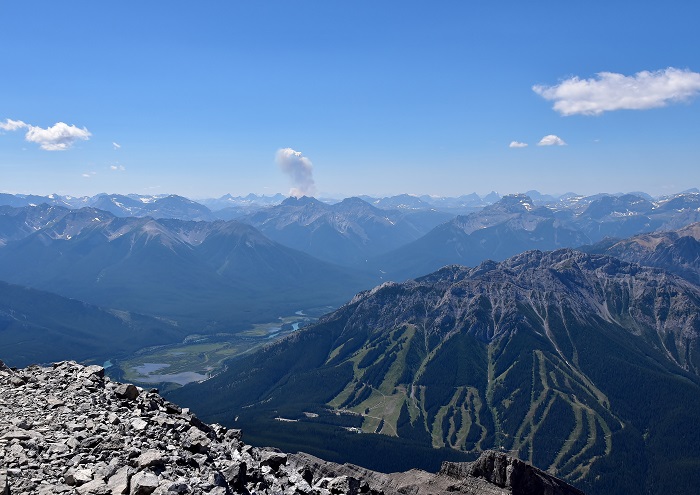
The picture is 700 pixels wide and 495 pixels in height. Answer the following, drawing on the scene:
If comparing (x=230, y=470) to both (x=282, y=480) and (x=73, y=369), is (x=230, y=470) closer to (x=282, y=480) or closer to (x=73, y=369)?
(x=282, y=480)

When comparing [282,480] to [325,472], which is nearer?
[282,480]

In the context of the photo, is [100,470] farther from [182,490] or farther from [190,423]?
[190,423]

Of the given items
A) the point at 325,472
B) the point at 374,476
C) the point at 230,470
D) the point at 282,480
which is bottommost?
the point at 374,476

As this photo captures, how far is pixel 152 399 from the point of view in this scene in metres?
44.8

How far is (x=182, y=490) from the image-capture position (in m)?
25.2

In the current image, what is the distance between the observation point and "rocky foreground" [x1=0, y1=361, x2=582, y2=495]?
26.6 meters

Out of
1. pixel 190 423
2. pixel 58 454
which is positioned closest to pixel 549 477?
pixel 190 423

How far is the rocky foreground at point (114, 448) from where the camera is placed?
87.3ft

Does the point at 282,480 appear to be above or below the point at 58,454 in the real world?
below

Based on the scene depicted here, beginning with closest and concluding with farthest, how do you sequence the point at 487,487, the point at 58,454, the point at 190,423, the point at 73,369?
1. the point at 58,454
2. the point at 190,423
3. the point at 73,369
4. the point at 487,487

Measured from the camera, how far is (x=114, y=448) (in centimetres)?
3109

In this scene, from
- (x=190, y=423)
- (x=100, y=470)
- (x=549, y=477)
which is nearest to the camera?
(x=100, y=470)

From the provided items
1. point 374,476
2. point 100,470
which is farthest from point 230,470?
point 374,476

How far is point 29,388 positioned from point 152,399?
34.9 ft
